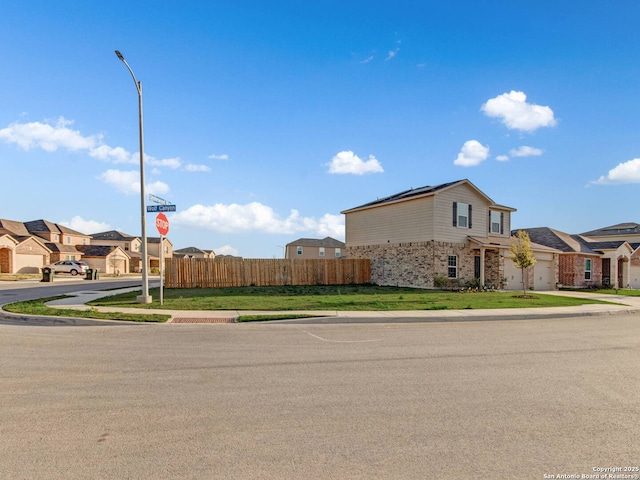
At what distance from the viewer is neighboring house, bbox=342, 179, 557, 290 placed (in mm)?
25469

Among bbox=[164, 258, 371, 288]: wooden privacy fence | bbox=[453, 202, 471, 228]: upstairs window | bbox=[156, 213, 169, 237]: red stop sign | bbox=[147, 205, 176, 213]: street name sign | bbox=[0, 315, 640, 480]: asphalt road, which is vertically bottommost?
bbox=[0, 315, 640, 480]: asphalt road

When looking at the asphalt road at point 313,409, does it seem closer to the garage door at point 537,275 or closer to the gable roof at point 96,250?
the garage door at point 537,275

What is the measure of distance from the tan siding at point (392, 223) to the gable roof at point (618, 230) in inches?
1500

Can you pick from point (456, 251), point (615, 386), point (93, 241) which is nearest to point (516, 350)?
point (615, 386)

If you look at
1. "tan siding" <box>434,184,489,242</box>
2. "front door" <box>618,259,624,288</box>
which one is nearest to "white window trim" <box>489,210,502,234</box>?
"tan siding" <box>434,184,489,242</box>

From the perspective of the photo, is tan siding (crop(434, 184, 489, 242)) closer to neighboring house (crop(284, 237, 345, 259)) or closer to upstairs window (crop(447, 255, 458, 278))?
upstairs window (crop(447, 255, 458, 278))

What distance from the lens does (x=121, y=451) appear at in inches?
149

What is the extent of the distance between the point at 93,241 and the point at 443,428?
79.0 m

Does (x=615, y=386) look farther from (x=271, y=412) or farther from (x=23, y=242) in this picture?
(x=23, y=242)

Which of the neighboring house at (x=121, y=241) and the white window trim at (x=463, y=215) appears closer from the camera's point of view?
the white window trim at (x=463, y=215)

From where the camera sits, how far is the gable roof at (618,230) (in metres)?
50.2

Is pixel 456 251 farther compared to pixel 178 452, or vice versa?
pixel 456 251

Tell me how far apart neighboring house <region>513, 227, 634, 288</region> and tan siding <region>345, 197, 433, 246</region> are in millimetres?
12379

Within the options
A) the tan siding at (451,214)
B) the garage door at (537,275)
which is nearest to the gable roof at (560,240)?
the garage door at (537,275)
